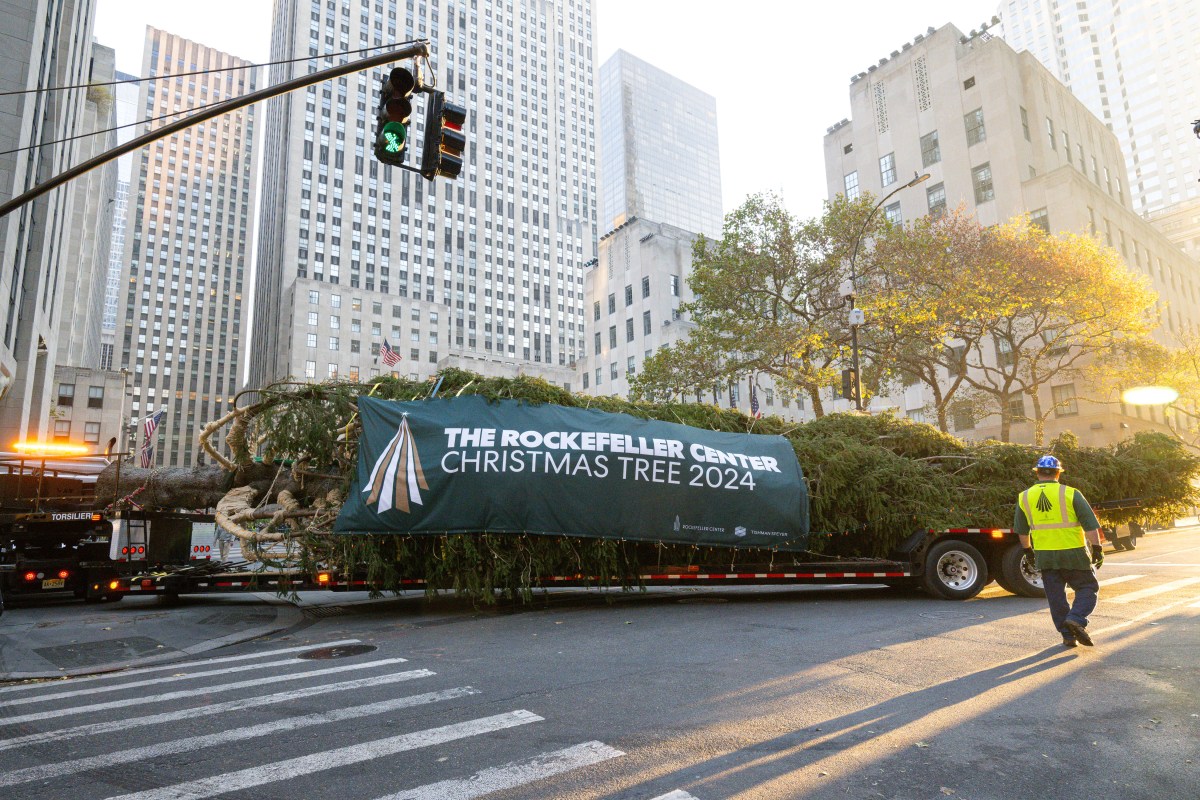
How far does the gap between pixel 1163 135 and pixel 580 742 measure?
639 feet

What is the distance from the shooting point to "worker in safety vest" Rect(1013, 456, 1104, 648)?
24.5 feet

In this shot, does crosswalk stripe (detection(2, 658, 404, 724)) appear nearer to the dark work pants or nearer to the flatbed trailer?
the flatbed trailer

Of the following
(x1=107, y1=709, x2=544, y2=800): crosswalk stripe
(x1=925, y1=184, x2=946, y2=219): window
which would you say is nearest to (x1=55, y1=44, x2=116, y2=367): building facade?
(x1=107, y1=709, x2=544, y2=800): crosswalk stripe

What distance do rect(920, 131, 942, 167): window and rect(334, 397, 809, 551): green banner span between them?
47.0 m

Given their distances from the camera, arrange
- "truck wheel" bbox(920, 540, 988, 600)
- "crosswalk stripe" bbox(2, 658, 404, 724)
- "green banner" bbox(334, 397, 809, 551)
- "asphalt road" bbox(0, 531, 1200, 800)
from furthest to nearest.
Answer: "truck wheel" bbox(920, 540, 988, 600), "green banner" bbox(334, 397, 809, 551), "crosswalk stripe" bbox(2, 658, 404, 724), "asphalt road" bbox(0, 531, 1200, 800)

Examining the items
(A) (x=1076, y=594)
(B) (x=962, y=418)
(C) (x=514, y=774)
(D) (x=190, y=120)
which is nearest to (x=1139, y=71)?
(B) (x=962, y=418)

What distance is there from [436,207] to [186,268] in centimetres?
7968

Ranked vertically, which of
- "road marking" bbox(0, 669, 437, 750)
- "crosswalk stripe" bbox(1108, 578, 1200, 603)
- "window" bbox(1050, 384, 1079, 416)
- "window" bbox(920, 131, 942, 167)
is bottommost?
"road marking" bbox(0, 669, 437, 750)

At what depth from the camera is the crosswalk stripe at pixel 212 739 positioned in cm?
433

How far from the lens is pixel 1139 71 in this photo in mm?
149000

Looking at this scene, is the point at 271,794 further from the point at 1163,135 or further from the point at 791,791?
the point at 1163,135

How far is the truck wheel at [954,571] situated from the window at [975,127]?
45723mm

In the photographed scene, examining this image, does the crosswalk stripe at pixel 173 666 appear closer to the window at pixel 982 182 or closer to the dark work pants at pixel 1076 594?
the dark work pants at pixel 1076 594

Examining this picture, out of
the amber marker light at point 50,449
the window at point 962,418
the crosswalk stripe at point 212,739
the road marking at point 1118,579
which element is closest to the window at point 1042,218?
the window at point 962,418
